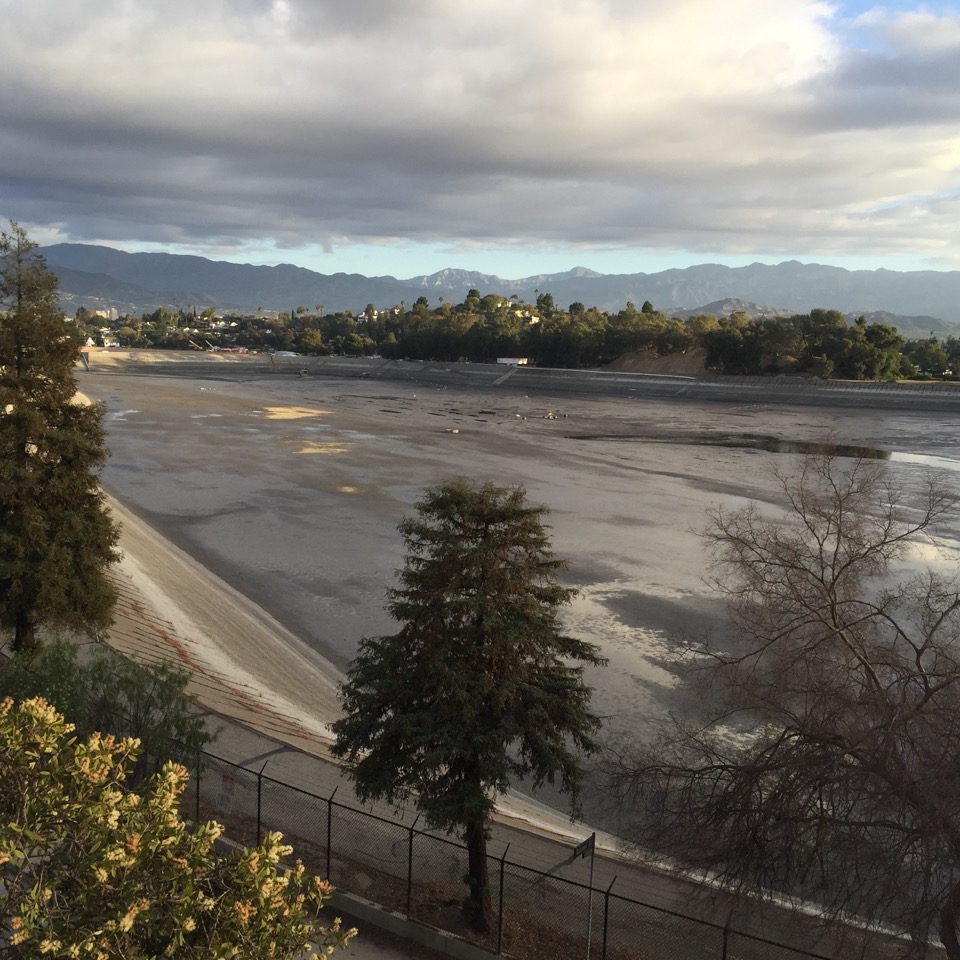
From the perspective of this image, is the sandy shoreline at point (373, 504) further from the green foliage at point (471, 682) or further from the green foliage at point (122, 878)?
the green foliage at point (122, 878)

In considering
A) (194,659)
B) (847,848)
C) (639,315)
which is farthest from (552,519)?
(639,315)

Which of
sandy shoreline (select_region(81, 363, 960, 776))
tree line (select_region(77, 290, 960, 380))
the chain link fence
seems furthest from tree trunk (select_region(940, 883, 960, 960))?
tree line (select_region(77, 290, 960, 380))

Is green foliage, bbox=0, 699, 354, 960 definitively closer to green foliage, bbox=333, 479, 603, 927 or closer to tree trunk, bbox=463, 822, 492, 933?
green foliage, bbox=333, 479, 603, 927

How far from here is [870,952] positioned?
10.8 m

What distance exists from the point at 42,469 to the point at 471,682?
1138cm

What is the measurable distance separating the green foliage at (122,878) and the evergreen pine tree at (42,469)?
1197 cm

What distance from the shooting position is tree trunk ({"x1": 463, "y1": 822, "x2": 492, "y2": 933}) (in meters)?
11.2

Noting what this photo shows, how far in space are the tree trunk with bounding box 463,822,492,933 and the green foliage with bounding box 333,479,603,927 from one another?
0.06 feet

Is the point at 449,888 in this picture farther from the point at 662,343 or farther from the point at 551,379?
the point at 662,343

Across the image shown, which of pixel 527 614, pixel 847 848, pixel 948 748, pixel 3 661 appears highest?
pixel 527 614

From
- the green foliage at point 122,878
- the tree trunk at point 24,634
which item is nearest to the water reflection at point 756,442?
the tree trunk at point 24,634

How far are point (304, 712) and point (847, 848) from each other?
13.2 metres

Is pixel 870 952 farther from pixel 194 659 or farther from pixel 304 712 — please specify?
pixel 194 659

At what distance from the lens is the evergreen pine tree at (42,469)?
17.2m
